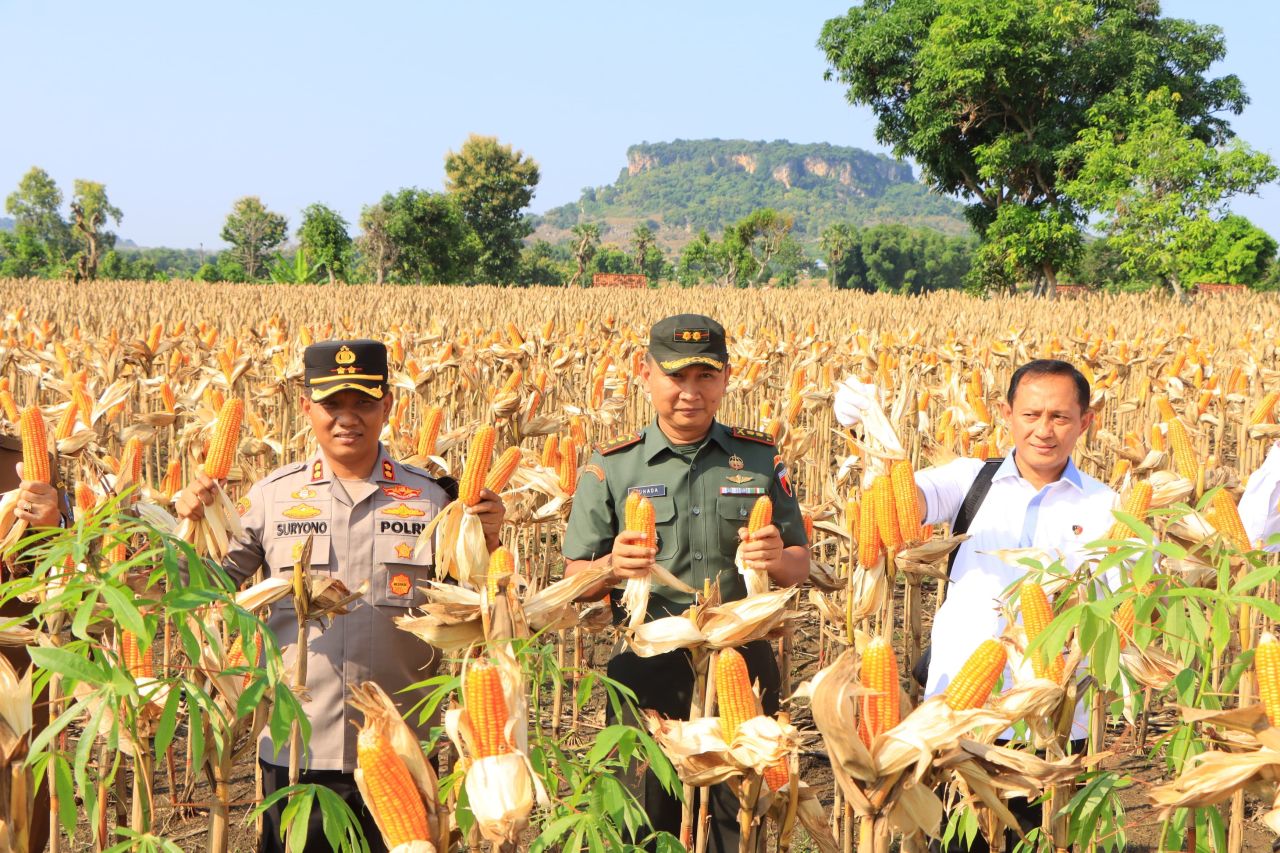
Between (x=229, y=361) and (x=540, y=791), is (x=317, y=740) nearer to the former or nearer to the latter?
(x=540, y=791)

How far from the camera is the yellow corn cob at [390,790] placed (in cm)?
175

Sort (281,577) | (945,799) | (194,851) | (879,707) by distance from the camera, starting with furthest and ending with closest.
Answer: (194,851), (945,799), (281,577), (879,707)

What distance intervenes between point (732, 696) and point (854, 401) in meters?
1.74

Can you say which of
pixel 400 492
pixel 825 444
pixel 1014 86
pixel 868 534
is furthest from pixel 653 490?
pixel 1014 86

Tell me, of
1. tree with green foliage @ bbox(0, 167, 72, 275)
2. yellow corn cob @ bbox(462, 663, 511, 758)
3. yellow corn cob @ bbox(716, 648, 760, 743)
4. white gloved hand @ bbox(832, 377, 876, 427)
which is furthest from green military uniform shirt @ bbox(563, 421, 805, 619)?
tree with green foliage @ bbox(0, 167, 72, 275)

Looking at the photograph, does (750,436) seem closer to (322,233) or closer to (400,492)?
(400,492)

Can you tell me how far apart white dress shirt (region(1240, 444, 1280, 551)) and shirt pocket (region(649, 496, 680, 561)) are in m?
1.75

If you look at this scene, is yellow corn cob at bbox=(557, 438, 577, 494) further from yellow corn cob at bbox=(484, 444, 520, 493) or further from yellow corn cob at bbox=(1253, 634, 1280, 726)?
yellow corn cob at bbox=(1253, 634, 1280, 726)

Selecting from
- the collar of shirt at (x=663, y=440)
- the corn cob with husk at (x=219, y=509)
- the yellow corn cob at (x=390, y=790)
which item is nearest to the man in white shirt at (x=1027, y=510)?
the collar of shirt at (x=663, y=440)

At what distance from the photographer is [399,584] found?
3129 millimetres

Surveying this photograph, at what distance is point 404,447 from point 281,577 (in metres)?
3.20

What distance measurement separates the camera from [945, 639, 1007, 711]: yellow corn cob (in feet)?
6.70

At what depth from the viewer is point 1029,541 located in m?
3.21

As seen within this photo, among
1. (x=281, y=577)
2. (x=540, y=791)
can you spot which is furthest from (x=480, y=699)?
(x=281, y=577)
